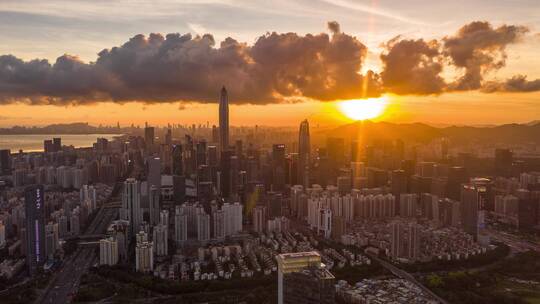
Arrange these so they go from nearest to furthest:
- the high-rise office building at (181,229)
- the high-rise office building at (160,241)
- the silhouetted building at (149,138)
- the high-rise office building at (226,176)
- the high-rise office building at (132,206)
Result: the high-rise office building at (160,241)
the high-rise office building at (181,229)
the high-rise office building at (132,206)
the high-rise office building at (226,176)
the silhouetted building at (149,138)

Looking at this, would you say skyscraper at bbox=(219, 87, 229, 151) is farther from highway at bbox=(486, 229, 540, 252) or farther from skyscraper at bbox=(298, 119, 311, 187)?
highway at bbox=(486, 229, 540, 252)

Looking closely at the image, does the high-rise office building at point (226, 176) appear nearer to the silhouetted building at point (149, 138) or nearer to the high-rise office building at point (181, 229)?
the high-rise office building at point (181, 229)

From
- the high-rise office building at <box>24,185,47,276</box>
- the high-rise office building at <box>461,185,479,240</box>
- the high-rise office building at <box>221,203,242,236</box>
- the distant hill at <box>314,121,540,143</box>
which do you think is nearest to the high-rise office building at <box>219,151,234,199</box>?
the high-rise office building at <box>221,203,242,236</box>

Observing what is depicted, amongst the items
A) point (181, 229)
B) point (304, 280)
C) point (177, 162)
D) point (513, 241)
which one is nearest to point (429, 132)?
point (177, 162)

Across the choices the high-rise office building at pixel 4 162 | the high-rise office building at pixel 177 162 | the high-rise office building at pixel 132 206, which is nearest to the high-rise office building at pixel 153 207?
the high-rise office building at pixel 132 206

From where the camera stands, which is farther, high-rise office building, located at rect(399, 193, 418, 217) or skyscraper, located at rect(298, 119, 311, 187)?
skyscraper, located at rect(298, 119, 311, 187)

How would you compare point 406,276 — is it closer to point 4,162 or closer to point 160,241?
point 160,241
